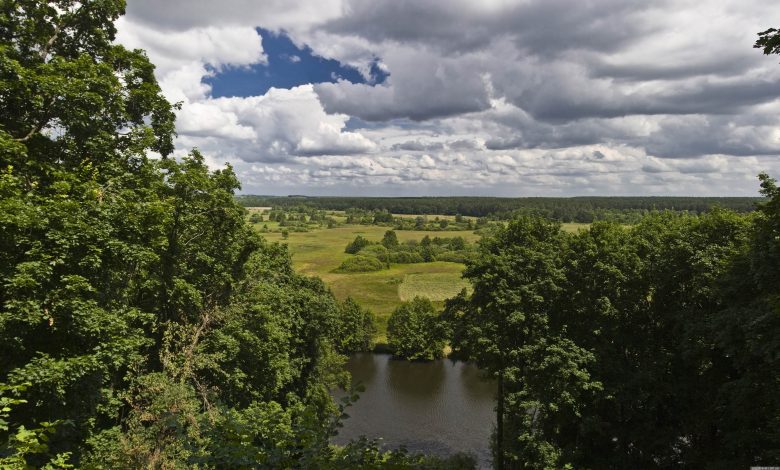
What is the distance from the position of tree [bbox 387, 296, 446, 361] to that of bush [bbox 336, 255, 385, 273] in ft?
155

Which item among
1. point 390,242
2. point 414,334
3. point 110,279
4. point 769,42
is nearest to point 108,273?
point 110,279

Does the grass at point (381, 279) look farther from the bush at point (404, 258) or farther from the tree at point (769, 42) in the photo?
the tree at point (769, 42)

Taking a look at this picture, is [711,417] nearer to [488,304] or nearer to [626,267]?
[626,267]

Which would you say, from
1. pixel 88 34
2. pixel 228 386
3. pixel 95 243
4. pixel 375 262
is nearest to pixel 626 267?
pixel 228 386

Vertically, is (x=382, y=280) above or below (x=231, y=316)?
below

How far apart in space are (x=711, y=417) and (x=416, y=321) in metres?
47.0

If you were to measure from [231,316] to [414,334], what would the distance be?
45024mm

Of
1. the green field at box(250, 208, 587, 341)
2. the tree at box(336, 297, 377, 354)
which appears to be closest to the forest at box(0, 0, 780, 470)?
the tree at box(336, 297, 377, 354)

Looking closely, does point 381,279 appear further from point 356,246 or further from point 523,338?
point 523,338

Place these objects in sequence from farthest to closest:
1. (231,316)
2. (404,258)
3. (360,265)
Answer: (404,258) → (360,265) → (231,316)

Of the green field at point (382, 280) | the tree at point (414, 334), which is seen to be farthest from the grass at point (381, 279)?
the tree at point (414, 334)

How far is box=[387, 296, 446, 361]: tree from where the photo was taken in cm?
6188

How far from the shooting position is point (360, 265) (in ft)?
375

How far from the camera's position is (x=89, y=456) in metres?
13.9
